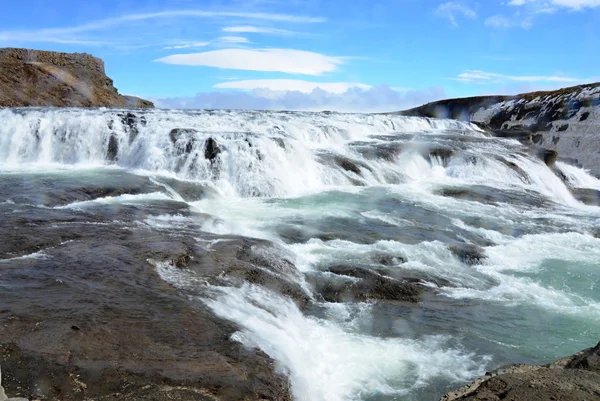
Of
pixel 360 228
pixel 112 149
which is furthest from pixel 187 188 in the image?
pixel 360 228

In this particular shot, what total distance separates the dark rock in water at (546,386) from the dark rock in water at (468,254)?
17.1ft

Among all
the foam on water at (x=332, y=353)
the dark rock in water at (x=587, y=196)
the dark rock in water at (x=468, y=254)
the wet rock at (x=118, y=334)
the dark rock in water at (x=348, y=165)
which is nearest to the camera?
the wet rock at (x=118, y=334)

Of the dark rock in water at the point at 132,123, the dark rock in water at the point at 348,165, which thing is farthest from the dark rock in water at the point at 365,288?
the dark rock in water at the point at 132,123

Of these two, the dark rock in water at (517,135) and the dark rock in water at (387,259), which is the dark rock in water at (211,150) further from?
the dark rock in water at (517,135)

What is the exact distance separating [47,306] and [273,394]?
2.65 m

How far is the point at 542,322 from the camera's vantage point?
728cm

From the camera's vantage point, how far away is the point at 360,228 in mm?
11211

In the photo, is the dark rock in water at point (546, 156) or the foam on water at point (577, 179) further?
the foam on water at point (577, 179)

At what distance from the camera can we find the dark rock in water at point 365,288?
7.52 metres

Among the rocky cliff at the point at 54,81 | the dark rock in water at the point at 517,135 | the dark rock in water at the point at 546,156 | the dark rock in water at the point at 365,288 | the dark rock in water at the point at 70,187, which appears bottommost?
the dark rock in water at the point at 365,288

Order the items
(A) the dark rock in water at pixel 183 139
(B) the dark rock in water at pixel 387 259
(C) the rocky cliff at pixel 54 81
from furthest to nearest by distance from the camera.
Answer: (C) the rocky cliff at pixel 54 81, (A) the dark rock in water at pixel 183 139, (B) the dark rock in water at pixel 387 259

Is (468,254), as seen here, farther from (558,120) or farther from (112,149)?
(558,120)

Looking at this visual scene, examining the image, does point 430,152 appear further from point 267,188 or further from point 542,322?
point 542,322

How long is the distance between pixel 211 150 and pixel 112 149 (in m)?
3.79
